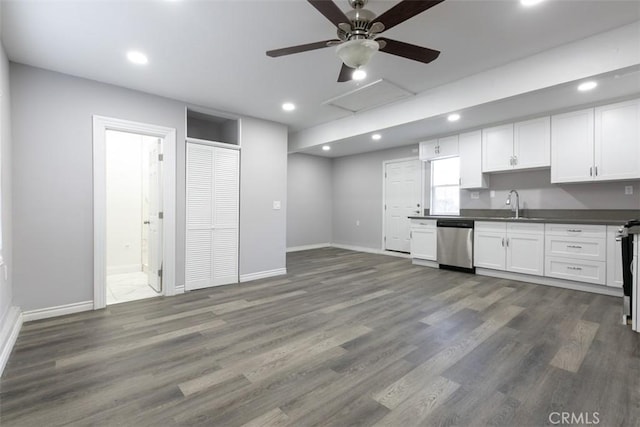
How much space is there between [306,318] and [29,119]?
3.53 meters

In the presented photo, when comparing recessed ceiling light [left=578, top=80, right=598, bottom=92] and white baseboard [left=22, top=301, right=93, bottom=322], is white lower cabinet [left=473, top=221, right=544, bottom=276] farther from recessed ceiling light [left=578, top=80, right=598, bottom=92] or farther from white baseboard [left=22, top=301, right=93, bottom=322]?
white baseboard [left=22, top=301, right=93, bottom=322]

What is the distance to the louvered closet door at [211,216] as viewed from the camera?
4070 millimetres

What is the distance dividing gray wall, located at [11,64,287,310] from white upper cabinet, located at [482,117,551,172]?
205 inches

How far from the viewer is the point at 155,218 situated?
414cm

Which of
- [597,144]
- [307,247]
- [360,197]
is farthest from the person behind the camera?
[307,247]

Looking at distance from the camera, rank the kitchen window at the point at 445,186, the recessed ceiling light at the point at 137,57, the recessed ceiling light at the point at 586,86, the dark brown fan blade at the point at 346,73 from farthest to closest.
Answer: the kitchen window at the point at 445,186 < the recessed ceiling light at the point at 586,86 < the recessed ceiling light at the point at 137,57 < the dark brown fan blade at the point at 346,73

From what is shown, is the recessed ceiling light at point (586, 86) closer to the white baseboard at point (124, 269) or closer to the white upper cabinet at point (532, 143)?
the white upper cabinet at point (532, 143)

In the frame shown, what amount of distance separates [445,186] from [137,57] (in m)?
5.47

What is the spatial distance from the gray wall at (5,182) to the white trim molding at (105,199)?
0.67 metres

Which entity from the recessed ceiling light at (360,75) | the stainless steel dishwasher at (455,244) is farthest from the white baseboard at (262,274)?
the recessed ceiling light at (360,75)

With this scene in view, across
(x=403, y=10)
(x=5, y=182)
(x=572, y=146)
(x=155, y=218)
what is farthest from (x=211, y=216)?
(x=572, y=146)

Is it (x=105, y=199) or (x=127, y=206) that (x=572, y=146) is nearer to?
(x=105, y=199)

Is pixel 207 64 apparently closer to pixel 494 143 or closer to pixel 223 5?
pixel 223 5

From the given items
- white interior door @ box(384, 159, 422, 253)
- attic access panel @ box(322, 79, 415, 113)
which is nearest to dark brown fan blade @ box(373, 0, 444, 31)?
attic access panel @ box(322, 79, 415, 113)
